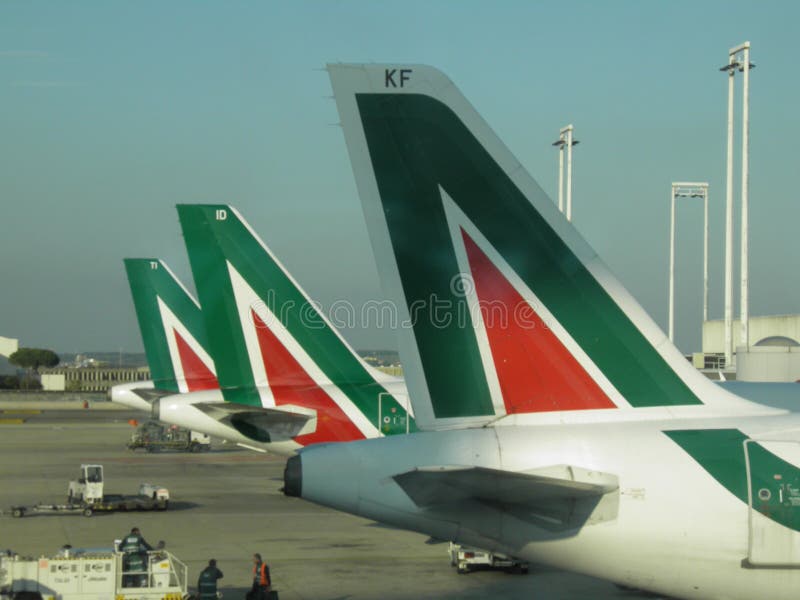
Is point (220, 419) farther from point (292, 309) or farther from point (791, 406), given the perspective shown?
point (791, 406)

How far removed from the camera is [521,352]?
12.1 m

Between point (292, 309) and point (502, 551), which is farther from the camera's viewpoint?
point (292, 309)

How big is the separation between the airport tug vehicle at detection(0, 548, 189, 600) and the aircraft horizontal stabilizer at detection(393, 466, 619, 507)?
1112 cm

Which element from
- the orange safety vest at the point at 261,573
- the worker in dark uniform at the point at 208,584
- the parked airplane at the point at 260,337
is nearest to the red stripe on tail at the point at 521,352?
the worker in dark uniform at the point at 208,584

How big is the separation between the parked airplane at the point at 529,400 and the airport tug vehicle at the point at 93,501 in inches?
1020

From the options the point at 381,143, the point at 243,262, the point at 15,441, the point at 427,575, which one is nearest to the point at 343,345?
the point at 243,262

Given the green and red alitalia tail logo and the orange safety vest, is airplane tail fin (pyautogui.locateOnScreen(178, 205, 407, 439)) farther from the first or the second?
the green and red alitalia tail logo

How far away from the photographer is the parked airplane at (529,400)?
11398mm

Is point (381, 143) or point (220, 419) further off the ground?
point (381, 143)

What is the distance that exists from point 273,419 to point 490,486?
1885cm

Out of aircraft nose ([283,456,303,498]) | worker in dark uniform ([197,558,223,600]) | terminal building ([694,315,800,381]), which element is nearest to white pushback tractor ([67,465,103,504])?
worker in dark uniform ([197,558,223,600])

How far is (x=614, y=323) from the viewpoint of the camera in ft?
39.9

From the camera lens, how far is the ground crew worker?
68.5ft

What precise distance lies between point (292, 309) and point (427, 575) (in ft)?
29.5
